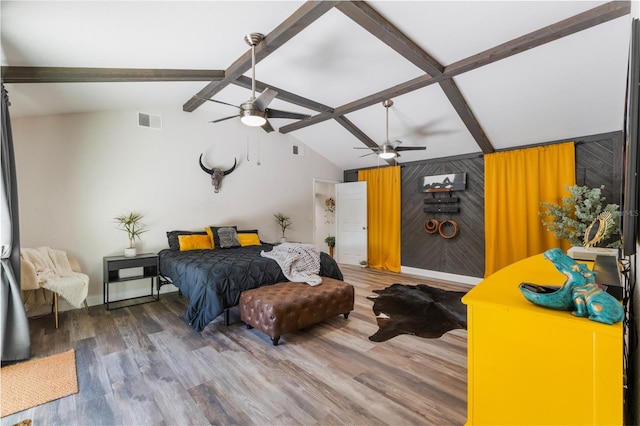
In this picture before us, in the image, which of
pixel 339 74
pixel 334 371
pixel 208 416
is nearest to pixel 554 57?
pixel 339 74

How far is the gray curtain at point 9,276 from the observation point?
7.55 ft

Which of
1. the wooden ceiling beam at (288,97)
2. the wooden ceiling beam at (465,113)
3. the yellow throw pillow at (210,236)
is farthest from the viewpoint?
the yellow throw pillow at (210,236)

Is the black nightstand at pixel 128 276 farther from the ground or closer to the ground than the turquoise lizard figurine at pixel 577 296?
closer to the ground

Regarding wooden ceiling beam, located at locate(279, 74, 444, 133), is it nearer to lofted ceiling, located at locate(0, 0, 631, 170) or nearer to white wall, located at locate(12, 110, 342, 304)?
lofted ceiling, located at locate(0, 0, 631, 170)

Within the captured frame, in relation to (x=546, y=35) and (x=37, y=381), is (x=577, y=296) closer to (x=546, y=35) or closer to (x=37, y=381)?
(x=546, y=35)

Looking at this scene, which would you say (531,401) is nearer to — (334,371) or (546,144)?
(334,371)

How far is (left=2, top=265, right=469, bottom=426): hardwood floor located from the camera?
70.6 inches

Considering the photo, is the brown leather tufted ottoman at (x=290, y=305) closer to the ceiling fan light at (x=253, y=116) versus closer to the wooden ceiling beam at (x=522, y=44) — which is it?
the ceiling fan light at (x=253, y=116)

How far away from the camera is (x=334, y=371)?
7.43 ft

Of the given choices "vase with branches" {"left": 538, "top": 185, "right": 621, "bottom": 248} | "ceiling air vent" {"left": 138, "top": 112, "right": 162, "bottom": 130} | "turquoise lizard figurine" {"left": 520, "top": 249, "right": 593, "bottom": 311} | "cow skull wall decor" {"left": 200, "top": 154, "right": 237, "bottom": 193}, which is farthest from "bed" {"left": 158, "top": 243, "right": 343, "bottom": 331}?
"vase with branches" {"left": 538, "top": 185, "right": 621, "bottom": 248}

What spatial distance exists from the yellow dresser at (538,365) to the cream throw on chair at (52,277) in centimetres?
371

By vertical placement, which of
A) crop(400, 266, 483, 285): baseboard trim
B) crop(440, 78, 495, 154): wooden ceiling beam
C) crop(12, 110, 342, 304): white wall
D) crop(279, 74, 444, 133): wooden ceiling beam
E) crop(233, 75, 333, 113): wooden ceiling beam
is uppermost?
Answer: crop(233, 75, 333, 113): wooden ceiling beam

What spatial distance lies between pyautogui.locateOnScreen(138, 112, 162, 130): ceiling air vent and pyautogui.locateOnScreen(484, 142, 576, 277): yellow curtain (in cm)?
541

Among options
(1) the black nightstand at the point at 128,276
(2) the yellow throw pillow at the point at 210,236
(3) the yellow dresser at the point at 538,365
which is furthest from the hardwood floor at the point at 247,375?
(2) the yellow throw pillow at the point at 210,236
